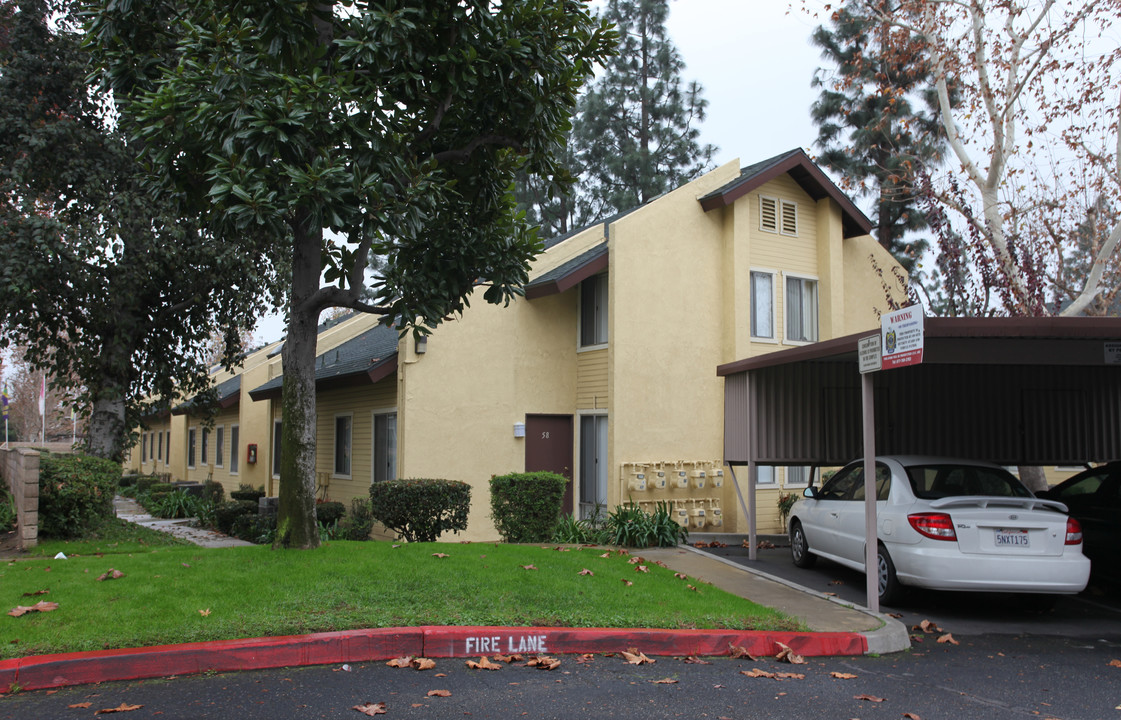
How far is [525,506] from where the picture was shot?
41.6 ft

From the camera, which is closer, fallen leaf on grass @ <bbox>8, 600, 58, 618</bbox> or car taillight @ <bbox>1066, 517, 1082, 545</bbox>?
fallen leaf on grass @ <bbox>8, 600, 58, 618</bbox>

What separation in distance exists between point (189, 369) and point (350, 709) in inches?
530

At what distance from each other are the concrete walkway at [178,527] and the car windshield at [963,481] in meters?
8.81

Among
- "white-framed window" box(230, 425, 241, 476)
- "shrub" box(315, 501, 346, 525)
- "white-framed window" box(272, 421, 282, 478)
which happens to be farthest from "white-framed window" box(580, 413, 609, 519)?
"white-framed window" box(230, 425, 241, 476)

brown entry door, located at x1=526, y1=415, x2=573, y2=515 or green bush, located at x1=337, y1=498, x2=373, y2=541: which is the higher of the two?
brown entry door, located at x1=526, y1=415, x2=573, y2=515

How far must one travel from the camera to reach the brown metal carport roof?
12281 mm

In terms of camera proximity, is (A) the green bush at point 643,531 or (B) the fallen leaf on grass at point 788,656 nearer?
(B) the fallen leaf on grass at point 788,656

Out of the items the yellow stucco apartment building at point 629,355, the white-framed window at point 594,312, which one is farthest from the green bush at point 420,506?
the white-framed window at point 594,312

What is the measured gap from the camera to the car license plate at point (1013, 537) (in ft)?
26.1

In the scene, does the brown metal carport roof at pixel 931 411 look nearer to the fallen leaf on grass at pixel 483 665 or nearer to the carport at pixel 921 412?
the carport at pixel 921 412

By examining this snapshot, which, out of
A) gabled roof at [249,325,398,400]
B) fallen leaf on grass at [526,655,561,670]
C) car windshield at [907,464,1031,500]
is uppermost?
gabled roof at [249,325,398,400]

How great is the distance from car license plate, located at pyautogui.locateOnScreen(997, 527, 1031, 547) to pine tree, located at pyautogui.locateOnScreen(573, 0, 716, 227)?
26.1 metres

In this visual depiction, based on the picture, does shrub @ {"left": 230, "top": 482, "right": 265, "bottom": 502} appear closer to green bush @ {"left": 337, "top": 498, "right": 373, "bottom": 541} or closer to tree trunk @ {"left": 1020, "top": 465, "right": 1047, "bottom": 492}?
green bush @ {"left": 337, "top": 498, "right": 373, "bottom": 541}

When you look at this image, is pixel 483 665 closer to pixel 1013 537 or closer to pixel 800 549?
pixel 1013 537
